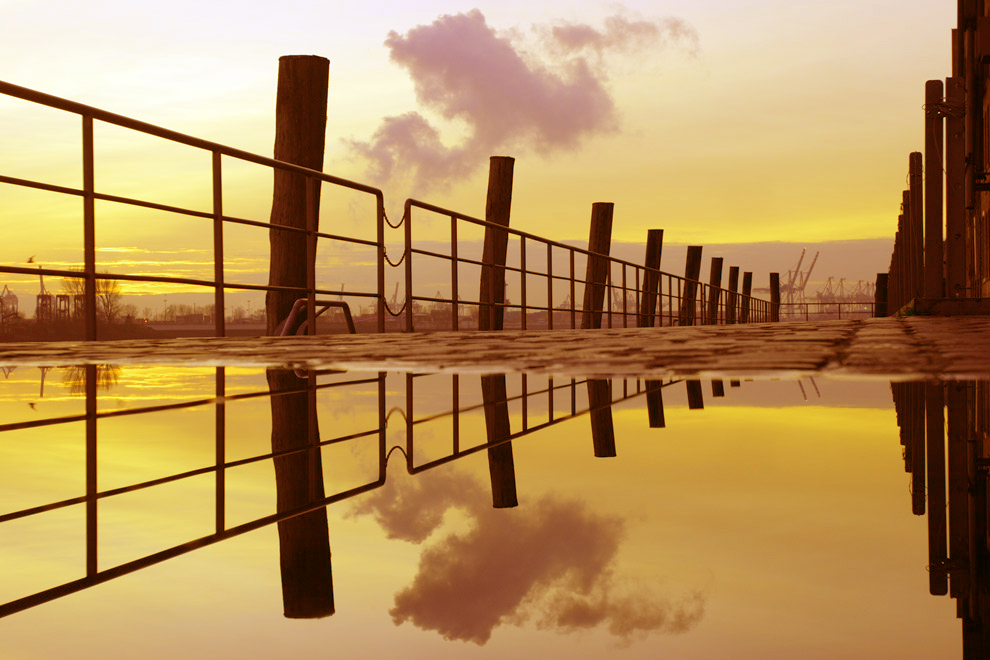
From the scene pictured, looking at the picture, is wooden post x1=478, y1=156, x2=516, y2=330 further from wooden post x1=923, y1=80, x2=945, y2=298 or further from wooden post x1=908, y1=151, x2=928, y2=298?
wooden post x1=908, y1=151, x2=928, y2=298

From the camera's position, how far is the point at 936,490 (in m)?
1.20

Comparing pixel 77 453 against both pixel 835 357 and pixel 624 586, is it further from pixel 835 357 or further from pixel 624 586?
pixel 835 357

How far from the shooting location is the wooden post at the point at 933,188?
7.37 m

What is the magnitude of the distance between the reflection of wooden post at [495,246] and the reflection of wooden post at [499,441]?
5448 millimetres

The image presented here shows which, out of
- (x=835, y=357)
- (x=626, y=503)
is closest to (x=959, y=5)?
(x=835, y=357)

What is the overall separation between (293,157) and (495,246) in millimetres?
3249

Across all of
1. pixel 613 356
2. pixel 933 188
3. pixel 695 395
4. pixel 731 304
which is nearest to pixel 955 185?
pixel 933 188

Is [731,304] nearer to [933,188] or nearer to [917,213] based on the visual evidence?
[917,213]

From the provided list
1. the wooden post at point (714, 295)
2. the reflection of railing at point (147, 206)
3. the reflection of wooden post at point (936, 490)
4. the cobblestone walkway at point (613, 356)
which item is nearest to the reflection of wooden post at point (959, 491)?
the reflection of wooden post at point (936, 490)

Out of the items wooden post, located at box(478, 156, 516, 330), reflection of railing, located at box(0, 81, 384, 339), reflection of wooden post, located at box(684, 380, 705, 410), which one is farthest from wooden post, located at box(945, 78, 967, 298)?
reflection of wooden post, located at box(684, 380, 705, 410)

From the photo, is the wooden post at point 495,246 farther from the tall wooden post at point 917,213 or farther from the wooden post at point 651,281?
the wooden post at point 651,281

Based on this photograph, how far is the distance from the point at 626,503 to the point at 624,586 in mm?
330

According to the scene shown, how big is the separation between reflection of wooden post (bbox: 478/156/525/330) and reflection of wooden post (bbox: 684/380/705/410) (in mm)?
5768

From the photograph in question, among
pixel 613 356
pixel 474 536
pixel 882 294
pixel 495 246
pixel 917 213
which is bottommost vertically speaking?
pixel 474 536
